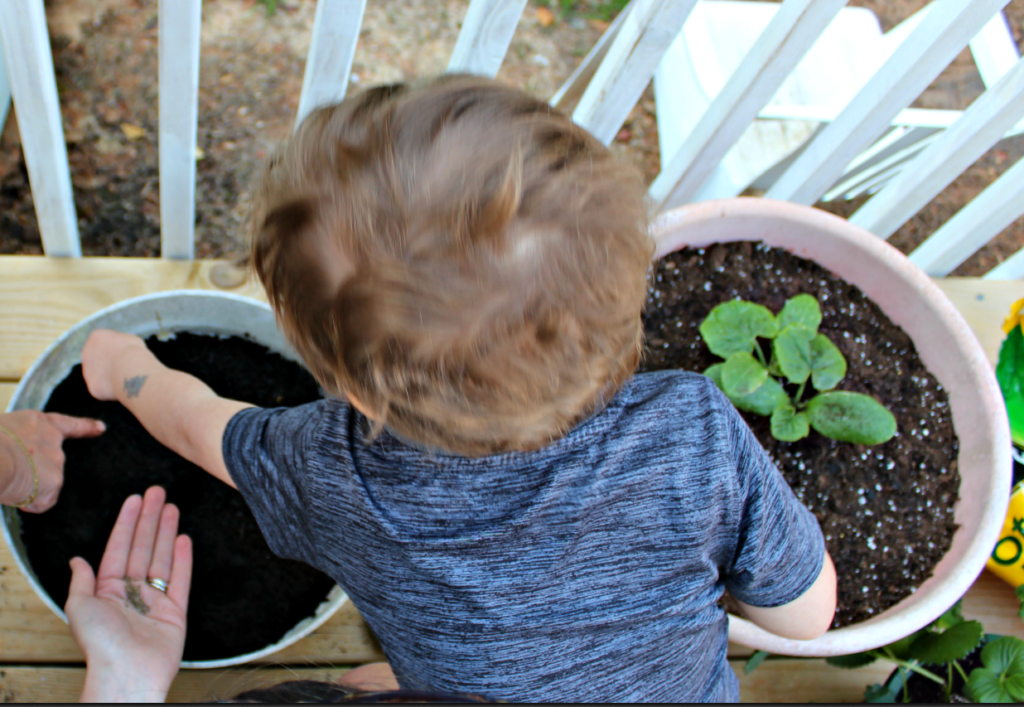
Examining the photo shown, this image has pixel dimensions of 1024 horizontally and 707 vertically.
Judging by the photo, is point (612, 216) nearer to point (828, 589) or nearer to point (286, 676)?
point (828, 589)

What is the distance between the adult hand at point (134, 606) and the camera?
2.45ft

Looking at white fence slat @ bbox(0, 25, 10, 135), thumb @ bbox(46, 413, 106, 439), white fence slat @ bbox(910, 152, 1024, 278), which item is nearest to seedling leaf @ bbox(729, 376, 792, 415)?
white fence slat @ bbox(910, 152, 1024, 278)

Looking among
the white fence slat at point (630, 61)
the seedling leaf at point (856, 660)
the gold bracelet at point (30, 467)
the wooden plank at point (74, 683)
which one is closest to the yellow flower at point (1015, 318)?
the seedling leaf at point (856, 660)

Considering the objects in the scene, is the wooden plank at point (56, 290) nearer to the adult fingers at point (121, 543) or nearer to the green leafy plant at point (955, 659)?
the adult fingers at point (121, 543)

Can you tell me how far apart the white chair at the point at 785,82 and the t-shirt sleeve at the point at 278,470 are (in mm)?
854

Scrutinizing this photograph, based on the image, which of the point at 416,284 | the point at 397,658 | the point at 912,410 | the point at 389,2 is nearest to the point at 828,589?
the point at 912,410

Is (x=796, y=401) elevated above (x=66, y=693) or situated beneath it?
elevated above

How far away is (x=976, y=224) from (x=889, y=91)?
0.34 metres

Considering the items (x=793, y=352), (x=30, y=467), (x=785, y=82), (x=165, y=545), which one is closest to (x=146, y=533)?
(x=165, y=545)

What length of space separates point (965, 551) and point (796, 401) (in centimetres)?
26

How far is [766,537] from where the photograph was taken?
2.05ft

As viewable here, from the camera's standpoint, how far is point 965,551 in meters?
0.82

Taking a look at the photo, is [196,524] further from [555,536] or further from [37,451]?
[555,536]

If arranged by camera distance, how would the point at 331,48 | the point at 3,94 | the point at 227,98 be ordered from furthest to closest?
the point at 227,98, the point at 3,94, the point at 331,48
